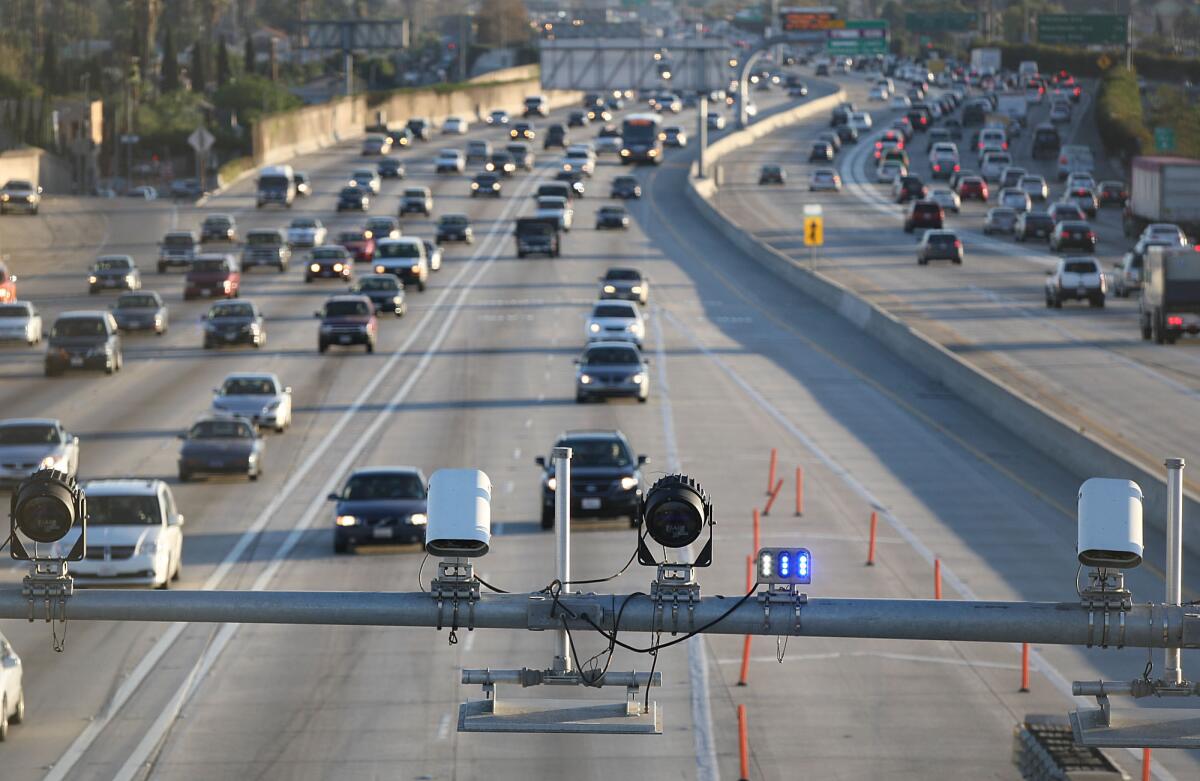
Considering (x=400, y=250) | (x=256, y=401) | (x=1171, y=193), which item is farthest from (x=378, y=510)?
(x=1171, y=193)

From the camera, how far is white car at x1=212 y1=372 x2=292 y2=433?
43500mm

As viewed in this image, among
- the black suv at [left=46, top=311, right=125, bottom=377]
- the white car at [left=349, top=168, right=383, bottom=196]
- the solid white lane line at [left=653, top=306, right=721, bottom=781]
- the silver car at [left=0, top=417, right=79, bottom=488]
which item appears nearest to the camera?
the solid white lane line at [left=653, top=306, right=721, bottom=781]

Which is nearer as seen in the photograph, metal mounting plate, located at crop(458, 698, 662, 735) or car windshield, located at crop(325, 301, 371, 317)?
metal mounting plate, located at crop(458, 698, 662, 735)

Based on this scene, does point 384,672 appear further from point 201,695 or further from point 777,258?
point 777,258

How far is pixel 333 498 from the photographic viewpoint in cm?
3175

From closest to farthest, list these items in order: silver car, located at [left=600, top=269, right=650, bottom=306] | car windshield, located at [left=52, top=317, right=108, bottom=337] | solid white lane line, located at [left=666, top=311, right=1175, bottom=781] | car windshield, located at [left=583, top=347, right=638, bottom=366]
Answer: solid white lane line, located at [left=666, top=311, right=1175, bottom=781], car windshield, located at [left=583, top=347, right=638, bottom=366], car windshield, located at [left=52, top=317, right=108, bottom=337], silver car, located at [left=600, top=269, right=650, bottom=306]

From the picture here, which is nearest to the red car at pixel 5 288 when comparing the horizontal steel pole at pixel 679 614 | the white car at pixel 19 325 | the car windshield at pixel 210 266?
the car windshield at pixel 210 266

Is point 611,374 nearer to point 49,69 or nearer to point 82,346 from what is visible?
point 82,346

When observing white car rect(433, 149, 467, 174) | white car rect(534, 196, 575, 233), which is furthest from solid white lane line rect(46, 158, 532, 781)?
white car rect(433, 149, 467, 174)

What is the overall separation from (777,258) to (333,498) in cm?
4916

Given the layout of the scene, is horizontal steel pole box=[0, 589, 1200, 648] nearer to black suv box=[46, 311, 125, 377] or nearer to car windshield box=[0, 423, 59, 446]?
car windshield box=[0, 423, 59, 446]

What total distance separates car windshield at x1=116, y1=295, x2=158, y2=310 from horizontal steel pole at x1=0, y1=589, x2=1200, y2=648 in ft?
174

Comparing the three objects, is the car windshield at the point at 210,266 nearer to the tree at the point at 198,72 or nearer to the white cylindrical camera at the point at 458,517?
the white cylindrical camera at the point at 458,517

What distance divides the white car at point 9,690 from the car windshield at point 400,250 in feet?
175
